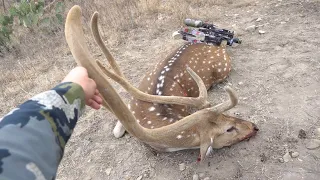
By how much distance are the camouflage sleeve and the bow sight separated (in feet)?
12.2

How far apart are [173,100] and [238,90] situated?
140 centimetres

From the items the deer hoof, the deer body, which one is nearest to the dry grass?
the deer body

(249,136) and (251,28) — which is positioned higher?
(249,136)

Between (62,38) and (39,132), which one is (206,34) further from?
(39,132)

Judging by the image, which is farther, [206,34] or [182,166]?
[206,34]

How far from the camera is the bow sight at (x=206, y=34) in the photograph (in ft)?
17.2

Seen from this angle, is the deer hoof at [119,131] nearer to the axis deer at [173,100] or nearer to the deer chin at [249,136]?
the axis deer at [173,100]

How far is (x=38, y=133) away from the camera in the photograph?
150 centimetres

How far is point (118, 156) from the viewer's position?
395cm

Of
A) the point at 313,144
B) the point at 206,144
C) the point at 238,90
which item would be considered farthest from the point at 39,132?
the point at 238,90

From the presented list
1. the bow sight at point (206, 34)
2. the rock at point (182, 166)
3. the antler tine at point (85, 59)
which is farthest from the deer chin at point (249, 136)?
the bow sight at point (206, 34)

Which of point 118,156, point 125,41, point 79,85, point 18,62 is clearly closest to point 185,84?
point 118,156

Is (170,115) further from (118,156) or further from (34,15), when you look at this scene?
(34,15)

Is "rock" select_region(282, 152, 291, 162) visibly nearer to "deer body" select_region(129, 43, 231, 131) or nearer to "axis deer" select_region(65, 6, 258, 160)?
"axis deer" select_region(65, 6, 258, 160)
